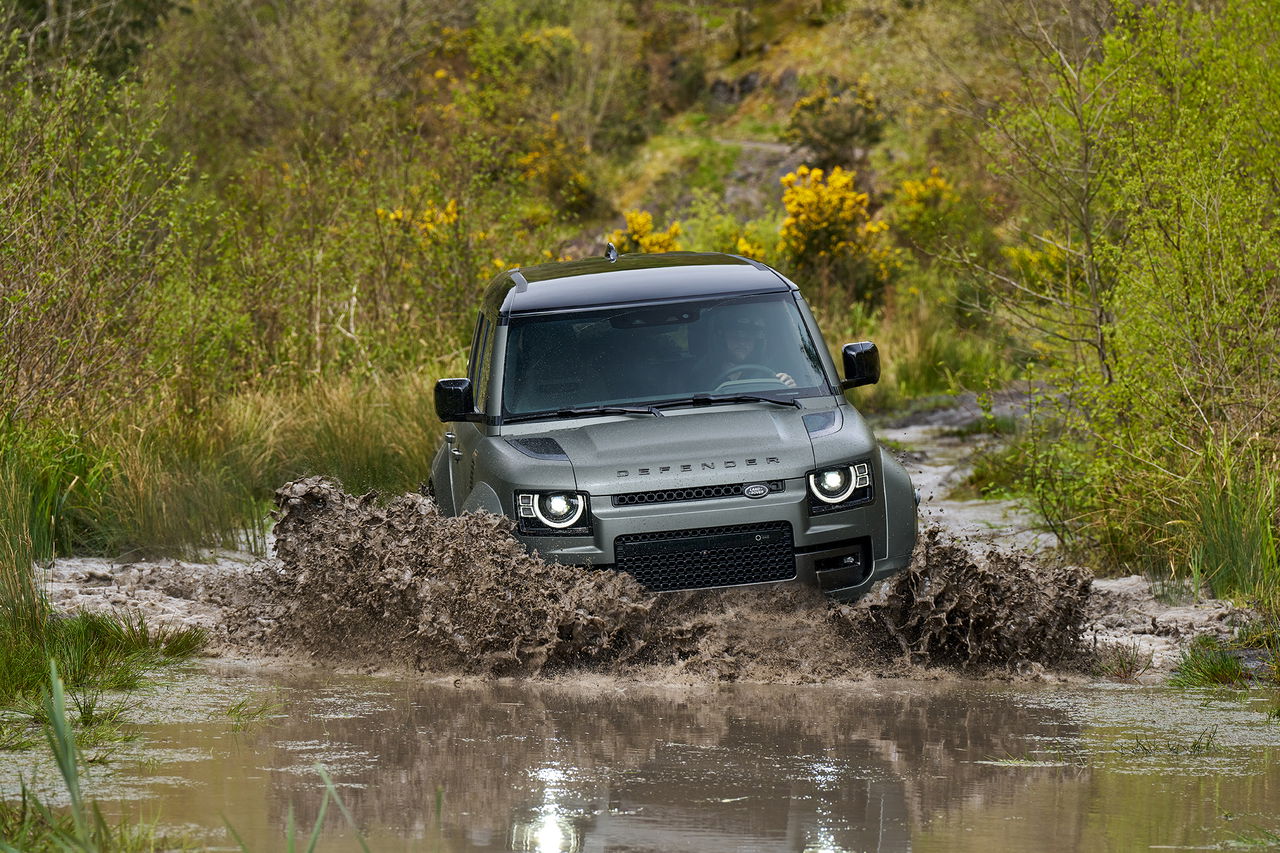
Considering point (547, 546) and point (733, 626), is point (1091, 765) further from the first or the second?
point (547, 546)

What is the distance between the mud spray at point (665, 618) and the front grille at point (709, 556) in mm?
70

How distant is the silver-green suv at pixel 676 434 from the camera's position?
297 inches

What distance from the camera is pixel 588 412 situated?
8258 mm

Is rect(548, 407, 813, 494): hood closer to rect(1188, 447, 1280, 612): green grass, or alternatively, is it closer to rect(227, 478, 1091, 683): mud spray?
rect(227, 478, 1091, 683): mud spray

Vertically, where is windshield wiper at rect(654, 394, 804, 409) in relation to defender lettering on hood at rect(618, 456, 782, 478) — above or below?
above

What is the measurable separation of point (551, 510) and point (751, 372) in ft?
4.92

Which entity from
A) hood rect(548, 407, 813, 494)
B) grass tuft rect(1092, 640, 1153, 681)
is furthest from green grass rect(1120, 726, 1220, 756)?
hood rect(548, 407, 813, 494)

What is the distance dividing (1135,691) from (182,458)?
302 inches

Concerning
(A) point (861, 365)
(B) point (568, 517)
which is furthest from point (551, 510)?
(A) point (861, 365)

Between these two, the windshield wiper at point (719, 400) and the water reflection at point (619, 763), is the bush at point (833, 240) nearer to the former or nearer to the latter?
the windshield wiper at point (719, 400)

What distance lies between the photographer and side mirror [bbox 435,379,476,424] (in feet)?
27.7

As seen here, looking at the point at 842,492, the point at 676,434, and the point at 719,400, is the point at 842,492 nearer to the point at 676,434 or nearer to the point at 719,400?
the point at 676,434

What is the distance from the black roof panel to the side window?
0.38 ft

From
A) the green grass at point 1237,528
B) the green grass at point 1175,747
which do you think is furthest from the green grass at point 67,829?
the green grass at point 1237,528
